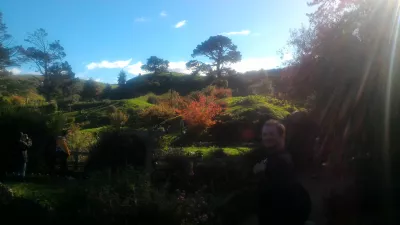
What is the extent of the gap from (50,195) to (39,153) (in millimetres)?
6351

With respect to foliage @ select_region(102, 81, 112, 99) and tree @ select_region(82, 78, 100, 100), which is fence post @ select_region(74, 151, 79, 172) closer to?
tree @ select_region(82, 78, 100, 100)

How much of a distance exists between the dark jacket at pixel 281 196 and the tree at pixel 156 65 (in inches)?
3491

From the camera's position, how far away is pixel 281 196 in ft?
9.32

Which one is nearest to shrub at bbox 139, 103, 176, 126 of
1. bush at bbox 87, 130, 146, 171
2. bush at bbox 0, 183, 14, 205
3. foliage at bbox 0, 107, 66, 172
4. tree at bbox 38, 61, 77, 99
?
foliage at bbox 0, 107, 66, 172

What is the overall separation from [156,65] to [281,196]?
90097 millimetres

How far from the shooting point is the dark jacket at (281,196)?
2.82 metres

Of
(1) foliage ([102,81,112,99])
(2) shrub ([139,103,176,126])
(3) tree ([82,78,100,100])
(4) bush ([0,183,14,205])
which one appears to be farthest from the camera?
(1) foliage ([102,81,112,99])

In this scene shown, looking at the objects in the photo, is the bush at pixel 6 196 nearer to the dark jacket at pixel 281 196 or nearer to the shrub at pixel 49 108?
the dark jacket at pixel 281 196

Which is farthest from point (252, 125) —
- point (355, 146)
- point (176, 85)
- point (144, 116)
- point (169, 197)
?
point (176, 85)

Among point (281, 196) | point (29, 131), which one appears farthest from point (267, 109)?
point (281, 196)

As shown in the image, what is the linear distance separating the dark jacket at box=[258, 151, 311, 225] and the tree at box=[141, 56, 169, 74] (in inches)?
3491

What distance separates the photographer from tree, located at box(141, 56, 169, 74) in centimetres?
9119

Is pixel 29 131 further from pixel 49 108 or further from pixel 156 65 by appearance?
pixel 156 65

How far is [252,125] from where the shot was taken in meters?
23.8
